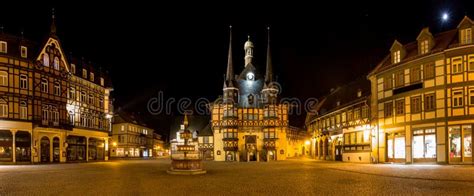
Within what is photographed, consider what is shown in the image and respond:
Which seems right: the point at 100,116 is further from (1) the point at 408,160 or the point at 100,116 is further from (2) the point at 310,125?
(1) the point at 408,160

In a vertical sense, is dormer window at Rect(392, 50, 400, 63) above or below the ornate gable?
below

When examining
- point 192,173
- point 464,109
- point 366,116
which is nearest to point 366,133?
point 366,116

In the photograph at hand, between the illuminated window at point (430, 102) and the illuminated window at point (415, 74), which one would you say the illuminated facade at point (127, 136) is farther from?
the illuminated window at point (430, 102)

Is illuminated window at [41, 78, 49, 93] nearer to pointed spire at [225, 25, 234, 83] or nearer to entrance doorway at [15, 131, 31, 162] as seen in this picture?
entrance doorway at [15, 131, 31, 162]

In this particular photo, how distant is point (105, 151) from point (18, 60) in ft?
79.9

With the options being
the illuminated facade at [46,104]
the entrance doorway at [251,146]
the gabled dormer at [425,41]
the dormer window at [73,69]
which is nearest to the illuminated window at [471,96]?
the gabled dormer at [425,41]

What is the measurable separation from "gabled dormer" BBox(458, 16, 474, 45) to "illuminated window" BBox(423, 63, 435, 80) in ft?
9.70

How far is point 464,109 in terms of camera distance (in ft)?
115

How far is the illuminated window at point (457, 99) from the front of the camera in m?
35.6

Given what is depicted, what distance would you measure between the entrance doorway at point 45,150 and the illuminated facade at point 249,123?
28243 millimetres

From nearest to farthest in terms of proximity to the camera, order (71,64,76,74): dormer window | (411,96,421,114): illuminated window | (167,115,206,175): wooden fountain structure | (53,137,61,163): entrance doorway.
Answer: (167,115,206,175): wooden fountain structure, (411,96,421,114): illuminated window, (53,137,61,163): entrance doorway, (71,64,76,74): dormer window

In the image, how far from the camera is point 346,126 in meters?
53.1

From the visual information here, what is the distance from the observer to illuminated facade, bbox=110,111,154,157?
9825 centimetres

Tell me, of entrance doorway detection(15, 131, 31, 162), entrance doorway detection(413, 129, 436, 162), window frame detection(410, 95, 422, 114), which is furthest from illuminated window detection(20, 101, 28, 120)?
entrance doorway detection(413, 129, 436, 162)
